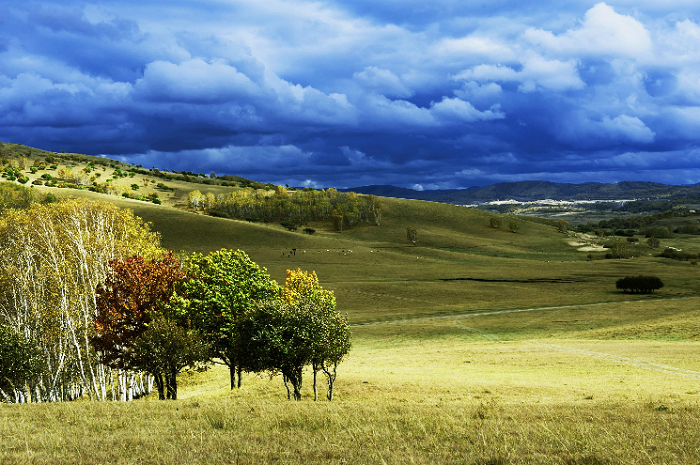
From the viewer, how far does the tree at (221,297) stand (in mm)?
33344

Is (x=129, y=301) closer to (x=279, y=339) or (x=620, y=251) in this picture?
(x=279, y=339)

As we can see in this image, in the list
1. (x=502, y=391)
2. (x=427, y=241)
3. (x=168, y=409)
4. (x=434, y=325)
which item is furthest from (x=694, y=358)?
(x=427, y=241)

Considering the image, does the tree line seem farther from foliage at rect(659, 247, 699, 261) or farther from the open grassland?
foliage at rect(659, 247, 699, 261)

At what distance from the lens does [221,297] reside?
110 ft

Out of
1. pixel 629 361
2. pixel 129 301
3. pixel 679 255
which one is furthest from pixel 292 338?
pixel 679 255

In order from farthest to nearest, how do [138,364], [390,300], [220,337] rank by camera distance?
[390,300] → [220,337] → [138,364]

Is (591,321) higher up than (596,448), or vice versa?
(596,448)

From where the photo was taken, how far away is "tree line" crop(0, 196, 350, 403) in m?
29.2

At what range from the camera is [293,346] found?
28.0 m

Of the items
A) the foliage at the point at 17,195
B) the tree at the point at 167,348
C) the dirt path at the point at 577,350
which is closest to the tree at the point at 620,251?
the dirt path at the point at 577,350

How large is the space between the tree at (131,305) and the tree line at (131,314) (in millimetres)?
78

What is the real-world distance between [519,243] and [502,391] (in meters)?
156

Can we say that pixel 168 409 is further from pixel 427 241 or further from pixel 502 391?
pixel 427 241

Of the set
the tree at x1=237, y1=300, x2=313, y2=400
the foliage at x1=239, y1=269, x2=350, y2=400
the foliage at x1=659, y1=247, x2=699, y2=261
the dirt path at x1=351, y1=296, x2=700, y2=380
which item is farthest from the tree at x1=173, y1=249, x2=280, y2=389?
the foliage at x1=659, y1=247, x2=699, y2=261
